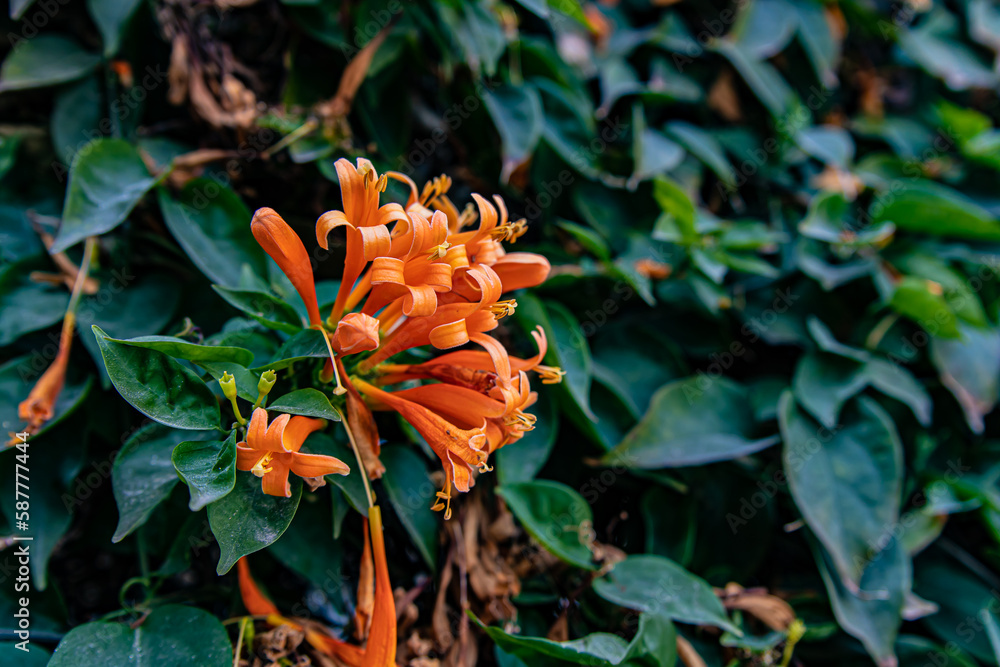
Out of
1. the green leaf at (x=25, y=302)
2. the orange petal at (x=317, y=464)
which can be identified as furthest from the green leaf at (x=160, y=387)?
the green leaf at (x=25, y=302)

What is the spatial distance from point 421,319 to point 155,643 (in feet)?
1.35

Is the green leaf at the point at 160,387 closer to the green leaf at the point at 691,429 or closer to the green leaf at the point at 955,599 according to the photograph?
the green leaf at the point at 691,429

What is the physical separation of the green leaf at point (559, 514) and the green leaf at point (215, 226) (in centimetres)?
42

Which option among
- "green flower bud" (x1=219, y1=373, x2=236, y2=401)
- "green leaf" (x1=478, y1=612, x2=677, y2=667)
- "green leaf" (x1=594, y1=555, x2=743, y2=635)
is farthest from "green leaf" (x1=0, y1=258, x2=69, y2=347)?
"green leaf" (x1=594, y1=555, x2=743, y2=635)

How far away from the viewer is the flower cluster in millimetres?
538

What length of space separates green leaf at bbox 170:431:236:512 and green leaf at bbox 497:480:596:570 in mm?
329

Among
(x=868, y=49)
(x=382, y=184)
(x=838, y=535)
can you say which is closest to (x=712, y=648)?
(x=838, y=535)

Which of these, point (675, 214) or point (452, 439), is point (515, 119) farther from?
point (452, 439)

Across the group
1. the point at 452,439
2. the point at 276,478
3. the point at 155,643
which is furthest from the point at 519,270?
the point at 155,643

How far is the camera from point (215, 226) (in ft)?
2.57

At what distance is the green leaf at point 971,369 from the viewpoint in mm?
1033

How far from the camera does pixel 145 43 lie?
2.98 feet

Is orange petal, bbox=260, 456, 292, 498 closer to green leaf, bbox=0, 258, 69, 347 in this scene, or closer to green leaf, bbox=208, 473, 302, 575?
green leaf, bbox=208, 473, 302, 575

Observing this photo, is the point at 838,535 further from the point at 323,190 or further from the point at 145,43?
the point at 145,43
